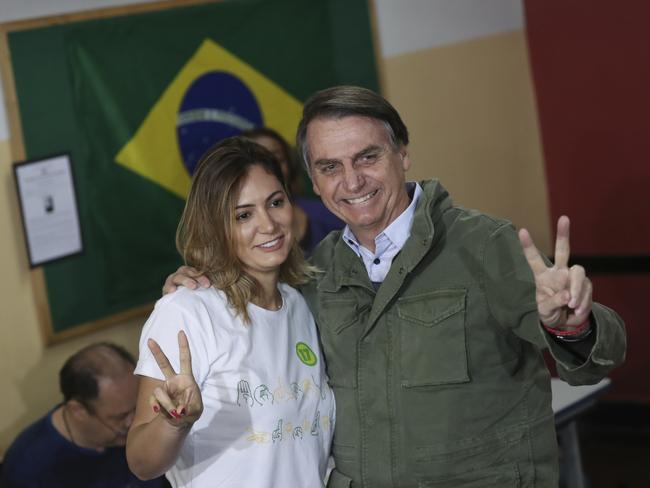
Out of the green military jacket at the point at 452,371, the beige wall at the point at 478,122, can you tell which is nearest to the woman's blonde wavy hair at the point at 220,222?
the green military jacket at the point at 452,371

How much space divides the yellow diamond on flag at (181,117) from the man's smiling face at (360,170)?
218cm

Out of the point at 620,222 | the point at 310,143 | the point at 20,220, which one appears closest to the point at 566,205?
the point at 620,222

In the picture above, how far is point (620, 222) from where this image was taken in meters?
6.17

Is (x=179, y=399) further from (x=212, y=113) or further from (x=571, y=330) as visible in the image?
(x=212, y=113)

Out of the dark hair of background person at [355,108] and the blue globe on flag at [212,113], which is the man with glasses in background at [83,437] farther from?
the dark hair of background person at [355,108]

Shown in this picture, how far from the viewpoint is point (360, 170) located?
8.47 ft

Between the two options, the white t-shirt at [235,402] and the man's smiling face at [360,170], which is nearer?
the white t-shirt at [235,402]

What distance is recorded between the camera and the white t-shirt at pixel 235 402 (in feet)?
7.96

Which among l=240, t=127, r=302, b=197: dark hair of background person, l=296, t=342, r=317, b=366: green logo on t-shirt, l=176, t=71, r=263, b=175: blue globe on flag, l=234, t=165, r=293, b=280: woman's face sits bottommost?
l=296, t=342, r=317, b=366: green logo on t-shirt

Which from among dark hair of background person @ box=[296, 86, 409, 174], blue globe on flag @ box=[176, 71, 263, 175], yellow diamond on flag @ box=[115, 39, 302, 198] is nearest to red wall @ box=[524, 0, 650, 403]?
yellow diamond on flag @ box=[115, 39, 302, 198]

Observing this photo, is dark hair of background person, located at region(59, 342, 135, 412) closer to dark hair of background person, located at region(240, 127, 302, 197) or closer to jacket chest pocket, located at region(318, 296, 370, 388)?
dark hair of background person, located at region(240, 127, 302, 197)

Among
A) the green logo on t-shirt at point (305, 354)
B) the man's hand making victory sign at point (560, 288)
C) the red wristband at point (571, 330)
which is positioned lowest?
the green logo on t-shirt at point (305, 354)

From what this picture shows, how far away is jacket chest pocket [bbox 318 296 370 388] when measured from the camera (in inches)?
102

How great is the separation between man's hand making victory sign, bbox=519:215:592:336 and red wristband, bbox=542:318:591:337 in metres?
0.01
